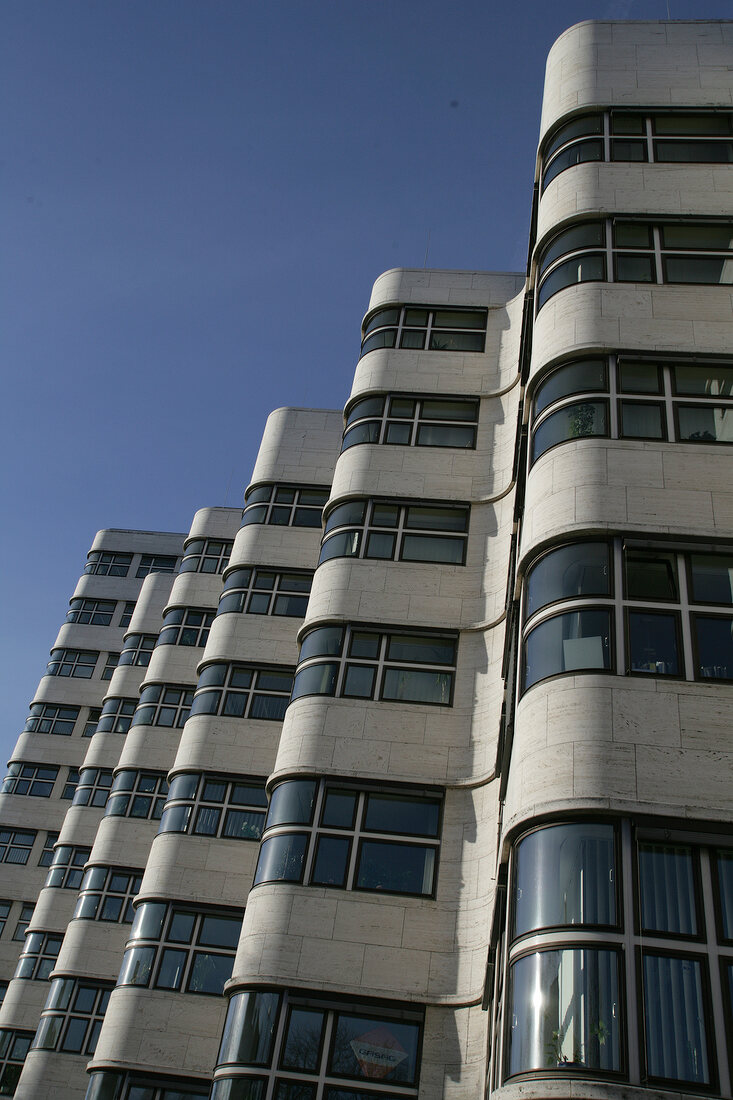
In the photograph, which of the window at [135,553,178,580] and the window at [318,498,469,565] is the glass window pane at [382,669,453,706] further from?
the window at [135,553,178,580]

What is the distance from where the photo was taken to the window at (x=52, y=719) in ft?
140

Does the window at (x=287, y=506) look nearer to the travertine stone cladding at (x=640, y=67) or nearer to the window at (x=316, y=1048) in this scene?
the travertine stone cladding at (x=640, y=67)

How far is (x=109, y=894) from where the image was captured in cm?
2839

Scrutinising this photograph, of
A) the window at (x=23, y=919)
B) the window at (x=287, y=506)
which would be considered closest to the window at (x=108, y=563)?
the window at (x=23, y=919)

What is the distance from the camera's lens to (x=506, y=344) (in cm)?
2478

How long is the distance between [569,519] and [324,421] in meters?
16.3

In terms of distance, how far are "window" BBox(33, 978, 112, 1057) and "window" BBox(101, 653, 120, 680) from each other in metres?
18.7

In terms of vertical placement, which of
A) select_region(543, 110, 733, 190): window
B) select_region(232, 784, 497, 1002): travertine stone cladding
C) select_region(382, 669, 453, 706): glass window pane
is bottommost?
select_region(232, 784, 497, 1002): travertine stone cladding

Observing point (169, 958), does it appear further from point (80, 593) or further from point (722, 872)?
point (80, 593)

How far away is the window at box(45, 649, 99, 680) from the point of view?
147 ft

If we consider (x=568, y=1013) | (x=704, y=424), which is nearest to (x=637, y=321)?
(x=704, y=424)

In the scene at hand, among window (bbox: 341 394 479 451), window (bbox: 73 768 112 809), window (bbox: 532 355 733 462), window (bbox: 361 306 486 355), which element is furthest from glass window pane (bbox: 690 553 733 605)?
window (bbox: 73 768 112 809)

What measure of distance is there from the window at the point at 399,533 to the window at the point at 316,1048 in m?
8.97

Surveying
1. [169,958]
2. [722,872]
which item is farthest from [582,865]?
[169,958]
